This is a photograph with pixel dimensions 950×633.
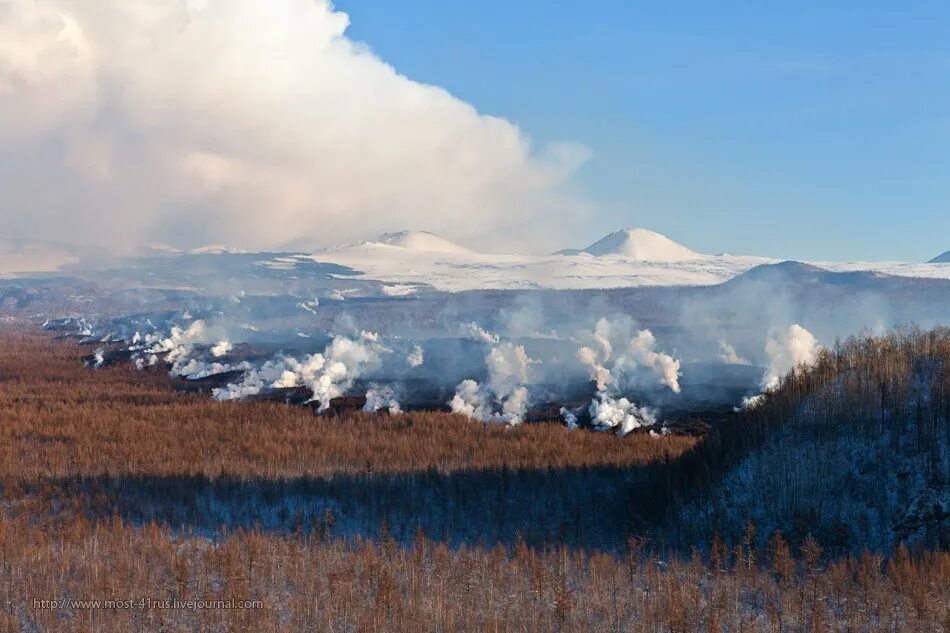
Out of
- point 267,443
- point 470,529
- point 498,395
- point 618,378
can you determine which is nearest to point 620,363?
point 618,378

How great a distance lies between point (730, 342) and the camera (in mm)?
181375

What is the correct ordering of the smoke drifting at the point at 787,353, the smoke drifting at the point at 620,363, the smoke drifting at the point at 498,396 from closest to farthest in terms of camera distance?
the smoke drifting at the point at 498,396
the smoke drifting at the point at 787,353
the smoke drifting at the point at 620,363

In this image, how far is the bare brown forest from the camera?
112 ft

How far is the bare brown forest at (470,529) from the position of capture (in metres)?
34.1

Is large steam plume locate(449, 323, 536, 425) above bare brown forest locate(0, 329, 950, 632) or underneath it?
above

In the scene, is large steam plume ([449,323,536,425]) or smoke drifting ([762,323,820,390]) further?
smoke drifting ([762,323,820,390])

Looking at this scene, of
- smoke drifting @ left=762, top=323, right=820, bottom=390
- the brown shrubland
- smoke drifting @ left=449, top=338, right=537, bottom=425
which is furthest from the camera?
smoke drifting @ left=762, top=323, right=820, bottom=390

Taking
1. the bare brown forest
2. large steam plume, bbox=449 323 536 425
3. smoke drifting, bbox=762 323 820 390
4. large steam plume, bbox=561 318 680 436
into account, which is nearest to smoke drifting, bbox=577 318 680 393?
large steam plume, bbox=561 318 680 436

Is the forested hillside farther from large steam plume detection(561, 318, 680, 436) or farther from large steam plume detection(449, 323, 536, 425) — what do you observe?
large steam plume detection(449, 323, 536, 425)

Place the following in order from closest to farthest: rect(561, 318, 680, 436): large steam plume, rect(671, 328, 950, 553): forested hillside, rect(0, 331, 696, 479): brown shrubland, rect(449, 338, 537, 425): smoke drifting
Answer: rect(671, 328, 950, 553): forested hillside < rect(0, 331, 696, 479): brown shrubland < rect(561, 318, 680, 436): large steam plume < rect(449, 338, 537, 425): smoke drifting

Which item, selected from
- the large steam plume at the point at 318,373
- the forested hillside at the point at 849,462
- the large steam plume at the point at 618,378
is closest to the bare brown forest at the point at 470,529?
the forested hillside at the point at 849,462

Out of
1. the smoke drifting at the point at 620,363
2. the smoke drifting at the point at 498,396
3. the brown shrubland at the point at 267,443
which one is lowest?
the brown shrubland at the point at 267,443

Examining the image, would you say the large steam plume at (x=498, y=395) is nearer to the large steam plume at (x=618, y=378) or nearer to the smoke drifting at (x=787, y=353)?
the large steam plume at (x=618, y=378)

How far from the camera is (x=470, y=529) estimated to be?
A: 56531 millimetres
